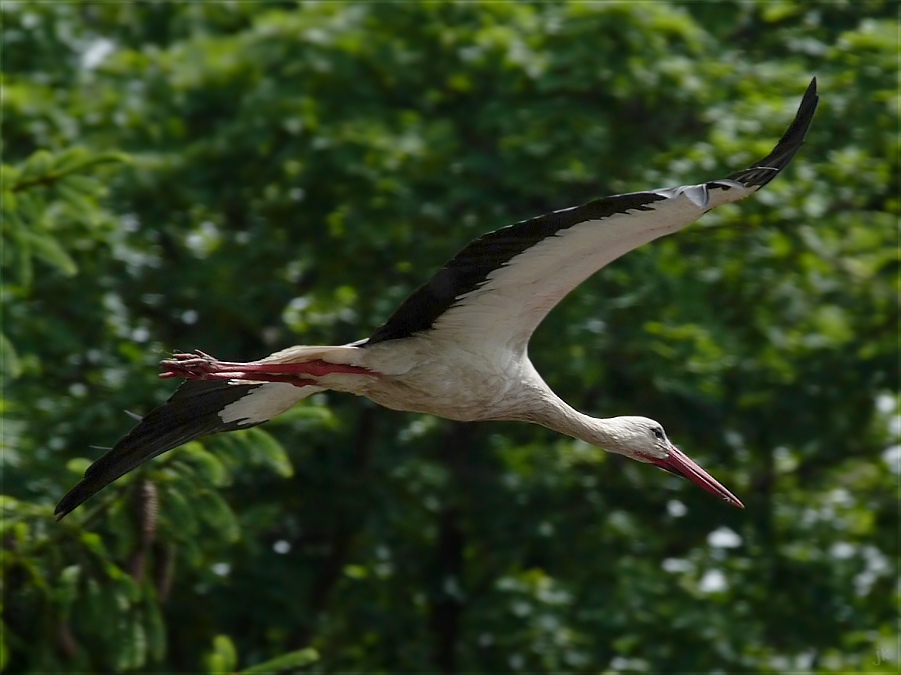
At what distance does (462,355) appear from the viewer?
5.02 metres

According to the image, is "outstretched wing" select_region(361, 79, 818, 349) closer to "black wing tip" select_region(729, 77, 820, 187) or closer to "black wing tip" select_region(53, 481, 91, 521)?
"black wing tip" select_region(729, 77, 820, 187)

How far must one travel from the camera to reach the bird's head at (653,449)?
5.70m

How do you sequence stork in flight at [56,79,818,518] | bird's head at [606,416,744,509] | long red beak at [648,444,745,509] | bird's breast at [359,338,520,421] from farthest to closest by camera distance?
long red beak at [648,444,745,509], bird's head at [606,416,744,509], bird's breast at [359,338,520,421], stork in flight at [56,79,818,518]

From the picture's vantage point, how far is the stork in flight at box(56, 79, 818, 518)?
4441 mm

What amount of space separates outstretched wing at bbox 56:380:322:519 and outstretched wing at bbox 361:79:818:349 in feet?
2.01

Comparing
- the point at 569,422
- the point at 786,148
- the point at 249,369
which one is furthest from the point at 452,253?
the point at 786,148

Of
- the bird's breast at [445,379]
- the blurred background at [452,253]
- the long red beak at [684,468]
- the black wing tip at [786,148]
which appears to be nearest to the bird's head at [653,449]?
the long red beak at [684,468]

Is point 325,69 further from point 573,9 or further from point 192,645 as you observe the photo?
point 192,645

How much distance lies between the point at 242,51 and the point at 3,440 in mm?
3800

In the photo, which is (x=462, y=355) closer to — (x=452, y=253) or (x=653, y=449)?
(x=653, y=449)

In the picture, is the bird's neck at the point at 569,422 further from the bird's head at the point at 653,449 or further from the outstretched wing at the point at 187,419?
the outstretched wing at the point at 187,419

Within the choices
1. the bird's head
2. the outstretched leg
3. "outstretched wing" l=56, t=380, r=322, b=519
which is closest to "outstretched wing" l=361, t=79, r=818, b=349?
the outstretched leg

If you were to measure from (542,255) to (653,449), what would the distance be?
1474mm

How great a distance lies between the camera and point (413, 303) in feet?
16.2
